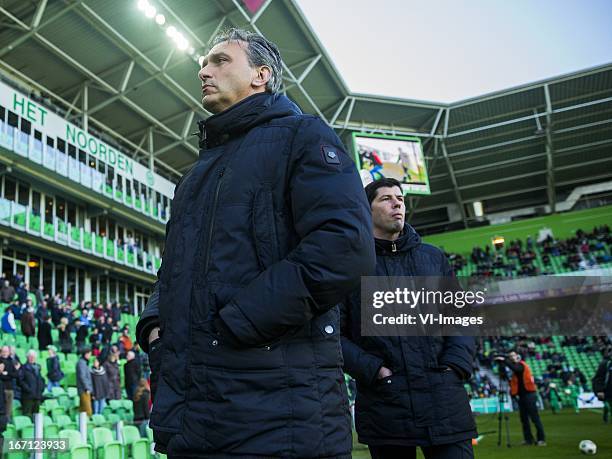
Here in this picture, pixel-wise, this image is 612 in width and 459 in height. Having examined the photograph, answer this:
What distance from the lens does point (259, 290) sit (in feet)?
4.67

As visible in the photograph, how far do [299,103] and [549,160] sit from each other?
17096 mm

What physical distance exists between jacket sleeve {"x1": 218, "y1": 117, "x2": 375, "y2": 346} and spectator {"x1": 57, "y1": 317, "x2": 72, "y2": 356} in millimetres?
13680

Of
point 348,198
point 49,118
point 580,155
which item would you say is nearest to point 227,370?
point 348,198

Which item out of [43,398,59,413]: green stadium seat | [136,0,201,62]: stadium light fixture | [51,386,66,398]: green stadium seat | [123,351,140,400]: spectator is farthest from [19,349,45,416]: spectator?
[136,0,201,62]: stadium light fixture

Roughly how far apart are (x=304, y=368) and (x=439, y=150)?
3505cm

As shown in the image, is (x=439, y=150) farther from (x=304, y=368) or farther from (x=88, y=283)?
Result: (x=304, y=368)

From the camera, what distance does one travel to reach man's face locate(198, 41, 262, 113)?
1.88m

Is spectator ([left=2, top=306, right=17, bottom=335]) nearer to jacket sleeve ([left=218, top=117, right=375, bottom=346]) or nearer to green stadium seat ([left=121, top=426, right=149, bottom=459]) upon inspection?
green stadium seat ([left=121, top=426, right=149, bottom=459])

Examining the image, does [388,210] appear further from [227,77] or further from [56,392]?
[56,392]

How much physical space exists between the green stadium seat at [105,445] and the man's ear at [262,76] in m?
5.51

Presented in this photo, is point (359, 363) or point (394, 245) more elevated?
point (394, 245)

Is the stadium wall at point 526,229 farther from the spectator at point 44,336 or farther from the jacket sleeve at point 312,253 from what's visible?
the jacket sleeve at point 312,253

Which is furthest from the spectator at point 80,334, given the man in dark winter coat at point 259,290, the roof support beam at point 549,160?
the roof support beam at point 549,160

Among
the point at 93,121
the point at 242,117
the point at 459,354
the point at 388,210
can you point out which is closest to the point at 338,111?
the point at 93,121
